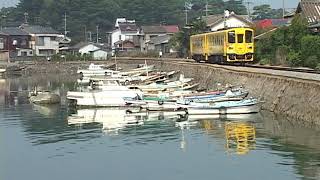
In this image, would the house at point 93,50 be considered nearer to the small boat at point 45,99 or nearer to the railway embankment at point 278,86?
the railway embankment at point 278,86

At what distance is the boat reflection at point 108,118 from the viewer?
22562 mm

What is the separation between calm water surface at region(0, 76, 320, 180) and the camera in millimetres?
14297

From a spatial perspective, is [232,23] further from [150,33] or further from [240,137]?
[240,137]

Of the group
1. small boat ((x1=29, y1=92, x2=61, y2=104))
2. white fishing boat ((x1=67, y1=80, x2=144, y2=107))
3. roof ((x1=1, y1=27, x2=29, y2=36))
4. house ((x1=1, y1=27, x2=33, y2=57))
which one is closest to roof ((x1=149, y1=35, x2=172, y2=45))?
Answer: house ((x1=1, y1=27, x2=33, y2=57))

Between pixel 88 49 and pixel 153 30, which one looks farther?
pixel 153 30

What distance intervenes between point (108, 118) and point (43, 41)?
176ft

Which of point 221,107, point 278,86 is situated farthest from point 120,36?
point 278,86

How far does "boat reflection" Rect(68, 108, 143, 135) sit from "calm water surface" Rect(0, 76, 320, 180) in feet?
0.14

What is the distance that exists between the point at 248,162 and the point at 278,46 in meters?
20.6

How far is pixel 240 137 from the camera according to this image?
18.8 metres

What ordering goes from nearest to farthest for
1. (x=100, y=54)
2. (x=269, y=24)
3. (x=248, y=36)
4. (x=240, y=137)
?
(x=240, y=137)
(x=248, y=36)
(x=269, y=24)
(x=100, y=54)

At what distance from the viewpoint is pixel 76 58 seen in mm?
67688

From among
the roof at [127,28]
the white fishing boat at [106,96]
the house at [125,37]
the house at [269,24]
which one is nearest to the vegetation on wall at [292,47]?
the house at [269,24]

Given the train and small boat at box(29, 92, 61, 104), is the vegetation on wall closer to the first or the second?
the train
